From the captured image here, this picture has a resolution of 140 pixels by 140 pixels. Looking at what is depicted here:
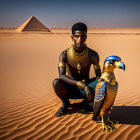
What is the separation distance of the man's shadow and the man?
343 mm

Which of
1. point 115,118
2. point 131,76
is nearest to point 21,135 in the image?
point 115,118

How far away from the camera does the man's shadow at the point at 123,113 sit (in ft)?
12.2

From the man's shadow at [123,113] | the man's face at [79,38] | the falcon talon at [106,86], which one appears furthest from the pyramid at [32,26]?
the falcon talon at [106,86]

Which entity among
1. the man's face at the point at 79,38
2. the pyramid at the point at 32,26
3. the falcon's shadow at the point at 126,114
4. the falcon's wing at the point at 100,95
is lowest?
the falcon's shadow at the point at 126,114

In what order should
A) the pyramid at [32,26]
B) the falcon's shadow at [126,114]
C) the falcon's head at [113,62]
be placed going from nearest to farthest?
the falcon's head at [113,62] < the falcon's shadow at [126,114] < the pyramid at [32,26]

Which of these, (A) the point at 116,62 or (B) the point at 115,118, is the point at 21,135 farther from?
(A) the point at 116,62

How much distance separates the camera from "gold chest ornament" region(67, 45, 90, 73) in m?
3.83

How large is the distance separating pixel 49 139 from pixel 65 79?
1.25m

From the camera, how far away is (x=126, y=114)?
402 cm

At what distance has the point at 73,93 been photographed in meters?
4.04

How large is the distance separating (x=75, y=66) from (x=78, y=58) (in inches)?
8.0

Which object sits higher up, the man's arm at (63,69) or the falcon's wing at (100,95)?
the man's arm at (63,69)

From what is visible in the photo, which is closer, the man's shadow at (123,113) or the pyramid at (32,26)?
the man's shadow at (123,113)

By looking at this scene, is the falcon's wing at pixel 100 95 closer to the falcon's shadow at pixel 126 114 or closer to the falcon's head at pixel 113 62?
the falcon's head at pixel 113 62
